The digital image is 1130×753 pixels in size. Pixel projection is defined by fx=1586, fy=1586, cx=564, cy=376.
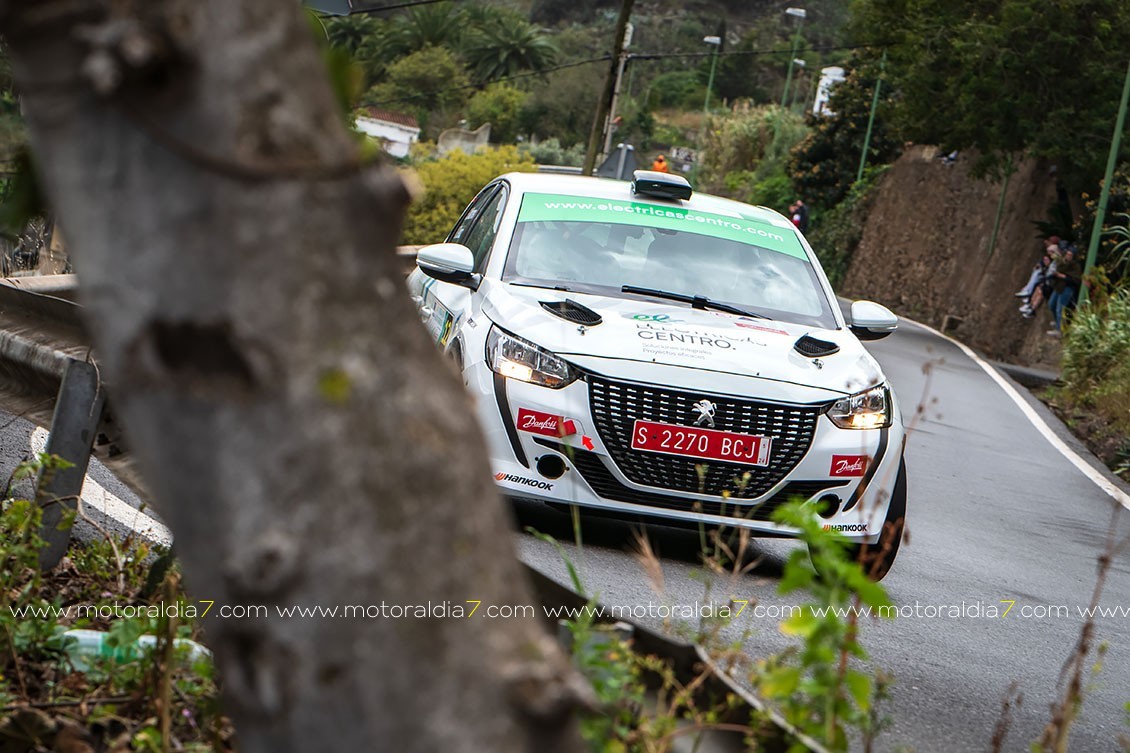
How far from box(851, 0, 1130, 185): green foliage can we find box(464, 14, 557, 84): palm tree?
223 feet

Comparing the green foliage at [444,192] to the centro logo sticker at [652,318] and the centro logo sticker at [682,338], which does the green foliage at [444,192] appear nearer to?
the centro logo sticker at [652,318]

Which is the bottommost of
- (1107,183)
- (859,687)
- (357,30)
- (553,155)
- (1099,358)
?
(553,155)

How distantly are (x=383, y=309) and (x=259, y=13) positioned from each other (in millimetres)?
302

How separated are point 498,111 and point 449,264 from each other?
3820 inches

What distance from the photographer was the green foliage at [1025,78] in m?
30.6

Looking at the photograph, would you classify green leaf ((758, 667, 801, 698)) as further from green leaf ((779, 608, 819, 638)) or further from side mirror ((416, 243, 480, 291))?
side mirror ((416, 243, 480, 291))

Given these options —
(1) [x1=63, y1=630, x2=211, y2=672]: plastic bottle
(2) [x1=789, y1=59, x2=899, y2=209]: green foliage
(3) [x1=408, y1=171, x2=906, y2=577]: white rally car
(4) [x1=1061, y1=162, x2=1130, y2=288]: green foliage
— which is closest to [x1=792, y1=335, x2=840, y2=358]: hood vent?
(3) [x1=408, y1=171, x2=906, y2=577]: white rally car

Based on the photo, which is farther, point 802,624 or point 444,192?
point 444,192

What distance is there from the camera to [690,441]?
651 centimetres

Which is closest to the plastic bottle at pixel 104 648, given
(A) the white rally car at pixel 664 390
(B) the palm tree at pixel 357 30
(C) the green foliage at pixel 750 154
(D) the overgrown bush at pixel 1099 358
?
(A) the white rally car at pixel 664 390

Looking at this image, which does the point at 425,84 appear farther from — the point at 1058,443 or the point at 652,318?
the point at 652,318

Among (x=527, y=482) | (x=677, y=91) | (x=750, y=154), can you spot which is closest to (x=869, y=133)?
(x=750, y=154)

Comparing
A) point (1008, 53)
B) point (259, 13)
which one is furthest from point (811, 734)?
point (1008, 53)

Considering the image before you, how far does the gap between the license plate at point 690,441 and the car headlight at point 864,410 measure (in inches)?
17.8
